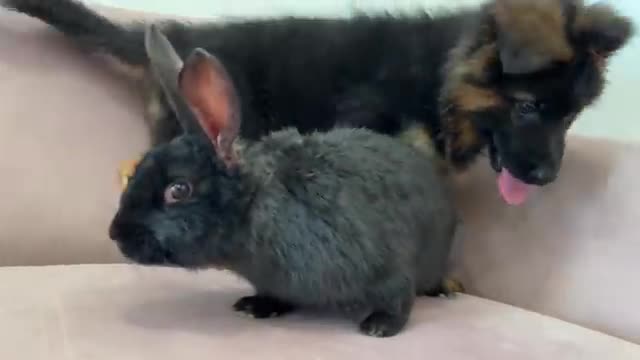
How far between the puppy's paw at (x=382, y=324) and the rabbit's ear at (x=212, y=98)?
21 centimetres

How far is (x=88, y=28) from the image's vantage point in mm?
1262

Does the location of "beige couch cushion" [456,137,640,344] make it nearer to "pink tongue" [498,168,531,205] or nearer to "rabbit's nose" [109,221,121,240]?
"pink tongue" [498,168,531,205]

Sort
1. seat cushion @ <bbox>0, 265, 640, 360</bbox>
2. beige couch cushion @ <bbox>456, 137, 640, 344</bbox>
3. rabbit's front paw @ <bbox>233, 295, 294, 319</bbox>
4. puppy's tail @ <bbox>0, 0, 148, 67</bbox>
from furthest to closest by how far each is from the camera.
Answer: puppy's tail @ <bbox>0, 0, 148, 67</bbox>, beige couch cushion @ <bbox>456, 137, 640, 344</bbox>, rabbit's front paw @ <bbox>233, 295, 294, 319</bbox>, seat cushion @ <bbox>0, 265, 640, 360</bbox>

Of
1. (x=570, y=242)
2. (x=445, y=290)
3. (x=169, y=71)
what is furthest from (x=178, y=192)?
(x=570, y=242)

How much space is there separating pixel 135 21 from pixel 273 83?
23 cm

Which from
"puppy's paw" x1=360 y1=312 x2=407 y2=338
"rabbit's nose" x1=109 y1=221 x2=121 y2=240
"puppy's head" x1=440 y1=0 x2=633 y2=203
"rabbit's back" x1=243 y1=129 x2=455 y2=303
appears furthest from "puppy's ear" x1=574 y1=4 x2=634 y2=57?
"rabbit's nose" x1=109 y1=221 x2=121 y2=240

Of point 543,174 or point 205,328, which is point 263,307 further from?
point 543,174

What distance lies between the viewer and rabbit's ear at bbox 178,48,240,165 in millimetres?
898

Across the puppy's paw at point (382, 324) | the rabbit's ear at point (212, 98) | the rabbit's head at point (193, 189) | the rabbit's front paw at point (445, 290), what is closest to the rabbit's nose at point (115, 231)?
the rabbit's head at point (193, 189)

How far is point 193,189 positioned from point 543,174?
1.26ft

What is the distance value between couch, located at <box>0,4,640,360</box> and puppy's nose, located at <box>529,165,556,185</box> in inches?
4.1

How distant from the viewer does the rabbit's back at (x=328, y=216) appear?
939mm

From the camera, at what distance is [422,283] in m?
1.09

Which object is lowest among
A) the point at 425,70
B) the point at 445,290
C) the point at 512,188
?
the point at 445,290
